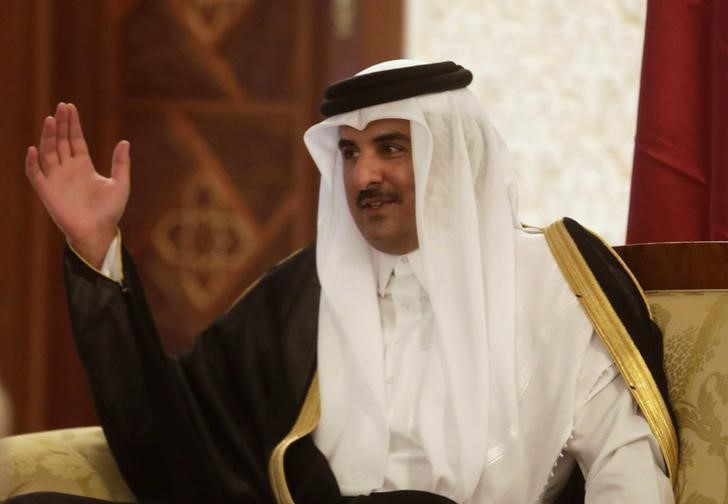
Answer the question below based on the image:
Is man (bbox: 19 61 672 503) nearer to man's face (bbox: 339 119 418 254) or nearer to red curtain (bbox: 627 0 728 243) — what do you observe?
man's face (bbox: 339 119 418 254)

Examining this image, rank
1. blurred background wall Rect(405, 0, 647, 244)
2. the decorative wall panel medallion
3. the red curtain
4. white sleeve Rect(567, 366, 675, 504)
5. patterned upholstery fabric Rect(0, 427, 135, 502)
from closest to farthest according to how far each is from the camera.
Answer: white sleeve Rect(567, 366, 675, 504)
patterned upholstery fabric Rect(0, 427, 135, 502)
the red curtain
blurred background wall Rect(405, 0, 647, 244)
the decorative wall panel medallion

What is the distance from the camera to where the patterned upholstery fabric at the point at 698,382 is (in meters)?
2.19

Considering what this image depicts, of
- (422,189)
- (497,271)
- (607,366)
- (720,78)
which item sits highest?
(720,78)

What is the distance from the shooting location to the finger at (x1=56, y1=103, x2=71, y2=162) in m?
2.57

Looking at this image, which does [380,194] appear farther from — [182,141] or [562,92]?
[182,141]

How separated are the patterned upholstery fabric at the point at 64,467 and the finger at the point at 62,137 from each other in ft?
2.08

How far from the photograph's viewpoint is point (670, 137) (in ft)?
9.23

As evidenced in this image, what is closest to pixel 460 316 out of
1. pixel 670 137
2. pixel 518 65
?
pixel 670 137

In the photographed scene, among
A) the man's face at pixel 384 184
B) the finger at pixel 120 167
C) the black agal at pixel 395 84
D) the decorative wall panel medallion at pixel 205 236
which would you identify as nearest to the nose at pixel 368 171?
the man's face at pixel 384 184

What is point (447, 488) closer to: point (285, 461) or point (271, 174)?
point (285, 461)

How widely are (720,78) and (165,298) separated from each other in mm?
2465

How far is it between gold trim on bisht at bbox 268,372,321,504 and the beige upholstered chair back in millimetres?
761

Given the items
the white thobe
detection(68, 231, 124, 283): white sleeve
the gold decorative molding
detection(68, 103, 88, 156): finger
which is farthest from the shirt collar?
the gold decorative molding

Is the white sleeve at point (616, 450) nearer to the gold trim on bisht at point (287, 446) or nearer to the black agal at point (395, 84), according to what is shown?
the gold trim on bisht at point (287, 446)
